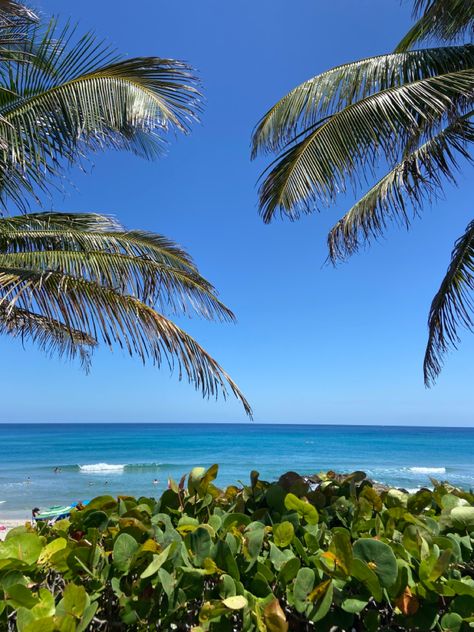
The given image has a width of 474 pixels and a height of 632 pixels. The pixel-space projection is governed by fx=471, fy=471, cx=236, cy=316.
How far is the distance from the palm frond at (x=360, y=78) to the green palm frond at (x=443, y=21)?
333mm

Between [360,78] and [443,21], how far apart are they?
1.30 meters

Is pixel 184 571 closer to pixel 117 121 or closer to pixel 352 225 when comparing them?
pixel 117 121

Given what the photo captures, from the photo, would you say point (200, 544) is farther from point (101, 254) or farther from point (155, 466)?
point (155, 466)

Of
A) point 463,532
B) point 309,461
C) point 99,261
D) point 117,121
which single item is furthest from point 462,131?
point 309,461

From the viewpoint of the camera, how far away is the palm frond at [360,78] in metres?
4.41

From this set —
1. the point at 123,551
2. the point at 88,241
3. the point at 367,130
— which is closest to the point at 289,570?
the point at 123,551

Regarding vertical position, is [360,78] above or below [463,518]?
above

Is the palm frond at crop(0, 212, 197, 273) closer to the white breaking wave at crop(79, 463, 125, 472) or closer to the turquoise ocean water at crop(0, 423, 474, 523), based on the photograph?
the turquoise ocean water at crop(0, 423, 474, 523)

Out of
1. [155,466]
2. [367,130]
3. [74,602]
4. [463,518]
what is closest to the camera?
[74,602]

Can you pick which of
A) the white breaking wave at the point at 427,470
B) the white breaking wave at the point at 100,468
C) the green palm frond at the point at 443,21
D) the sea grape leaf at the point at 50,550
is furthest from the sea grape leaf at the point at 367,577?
the white breaking wave at the point at 427,470

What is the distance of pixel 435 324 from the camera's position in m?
5.64

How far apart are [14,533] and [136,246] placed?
174 inches

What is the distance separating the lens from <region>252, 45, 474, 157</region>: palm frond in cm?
441

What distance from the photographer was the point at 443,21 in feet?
15.9
